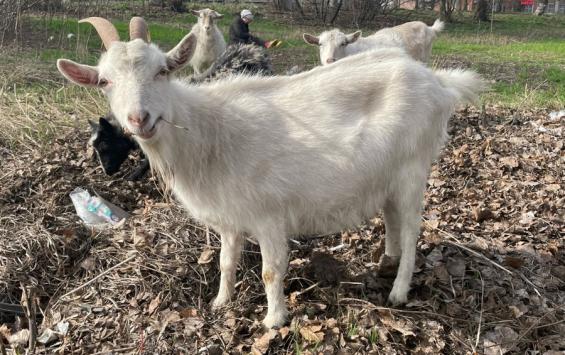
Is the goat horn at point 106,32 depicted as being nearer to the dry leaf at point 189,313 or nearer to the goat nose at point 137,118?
the goat nose at point 137,118

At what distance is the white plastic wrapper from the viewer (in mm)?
4613

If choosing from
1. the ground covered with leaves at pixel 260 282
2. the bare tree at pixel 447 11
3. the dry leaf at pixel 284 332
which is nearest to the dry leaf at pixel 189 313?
the ground covered with leaves at pixel 260 282

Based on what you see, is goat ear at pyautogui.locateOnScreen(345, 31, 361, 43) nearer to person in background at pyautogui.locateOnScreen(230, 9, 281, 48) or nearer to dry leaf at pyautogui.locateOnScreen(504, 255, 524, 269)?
person in background at pyautogui.locateOnScreen(230, 9, 281, 48)

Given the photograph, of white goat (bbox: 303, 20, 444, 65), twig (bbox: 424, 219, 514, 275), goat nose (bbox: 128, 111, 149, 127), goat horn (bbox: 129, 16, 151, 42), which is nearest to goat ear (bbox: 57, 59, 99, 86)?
goat nose (bbox: 128, 111, 149, 127)

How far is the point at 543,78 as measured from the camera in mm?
12039

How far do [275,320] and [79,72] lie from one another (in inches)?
→ 74.3

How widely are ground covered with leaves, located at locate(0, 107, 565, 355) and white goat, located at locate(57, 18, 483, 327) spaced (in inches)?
10.1

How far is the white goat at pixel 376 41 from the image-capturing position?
9.54m

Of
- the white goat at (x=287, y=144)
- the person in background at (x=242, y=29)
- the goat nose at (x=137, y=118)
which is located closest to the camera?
the goat nose at (x=137, y=118)

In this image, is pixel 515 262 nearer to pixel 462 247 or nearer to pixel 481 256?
pixel 481 256

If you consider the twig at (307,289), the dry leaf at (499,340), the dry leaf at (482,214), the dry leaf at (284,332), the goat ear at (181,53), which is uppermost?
the goat ear at (181,53)

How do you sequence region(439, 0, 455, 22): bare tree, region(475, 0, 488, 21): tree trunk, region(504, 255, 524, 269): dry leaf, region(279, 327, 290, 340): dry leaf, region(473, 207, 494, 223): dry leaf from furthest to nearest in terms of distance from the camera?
region(475, 0, 488, 21): tree trunk < region(439, 0, 455, 22): bare tree < region(473, 207, 494, 223): dry leaf < region(504, 255, 524, 269): dry leaf < region(279, 327, 290, 340): dry leaf

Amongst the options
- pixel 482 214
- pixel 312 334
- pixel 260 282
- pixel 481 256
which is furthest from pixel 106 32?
pixel 482 214

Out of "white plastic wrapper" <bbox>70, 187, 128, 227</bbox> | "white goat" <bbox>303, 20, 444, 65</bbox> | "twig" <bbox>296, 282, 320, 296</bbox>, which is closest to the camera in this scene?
"twig" <bbox>296, 282, 320, 296</bbox>
